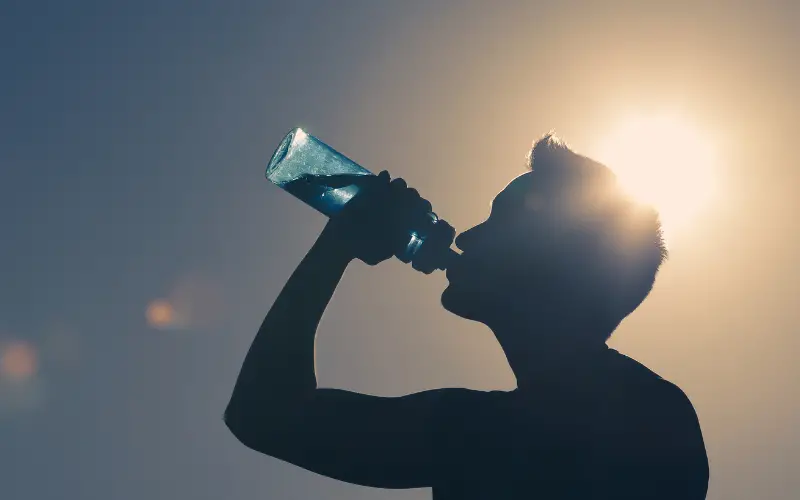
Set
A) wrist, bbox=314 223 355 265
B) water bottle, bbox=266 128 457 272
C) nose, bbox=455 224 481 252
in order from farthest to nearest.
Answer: water bottle, bbox=266 128 457 272 < nose, bbox=455 224 481 252 < wrist, bbox=314 223 355 265

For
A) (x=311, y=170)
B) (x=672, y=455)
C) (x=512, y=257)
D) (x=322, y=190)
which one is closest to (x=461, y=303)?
(x=512, y=257)

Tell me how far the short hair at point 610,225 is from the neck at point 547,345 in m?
0.15

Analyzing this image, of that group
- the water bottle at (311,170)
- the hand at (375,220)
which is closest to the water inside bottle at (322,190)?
the water bottle at (311,170)

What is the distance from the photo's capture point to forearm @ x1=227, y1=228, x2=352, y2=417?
6.21ft

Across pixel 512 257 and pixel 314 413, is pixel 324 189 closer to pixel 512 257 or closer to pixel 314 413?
pixel 512 257

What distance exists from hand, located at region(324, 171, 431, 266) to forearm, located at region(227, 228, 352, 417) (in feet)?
0.38

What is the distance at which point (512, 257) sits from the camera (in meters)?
2.31

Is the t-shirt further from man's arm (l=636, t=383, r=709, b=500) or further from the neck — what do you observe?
the neck

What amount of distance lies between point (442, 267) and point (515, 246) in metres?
0.75

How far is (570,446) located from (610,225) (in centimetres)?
85

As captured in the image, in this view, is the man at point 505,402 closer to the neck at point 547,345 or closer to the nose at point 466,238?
the neck at point 547,345

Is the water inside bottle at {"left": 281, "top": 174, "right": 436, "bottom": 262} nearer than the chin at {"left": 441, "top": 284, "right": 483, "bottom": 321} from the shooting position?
No

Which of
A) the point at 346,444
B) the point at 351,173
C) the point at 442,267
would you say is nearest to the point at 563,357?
the point at 346,444

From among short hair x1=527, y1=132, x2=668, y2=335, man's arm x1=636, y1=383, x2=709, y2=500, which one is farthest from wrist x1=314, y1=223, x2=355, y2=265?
man's arm x1=636, y1=383, x2=709, y2=500
